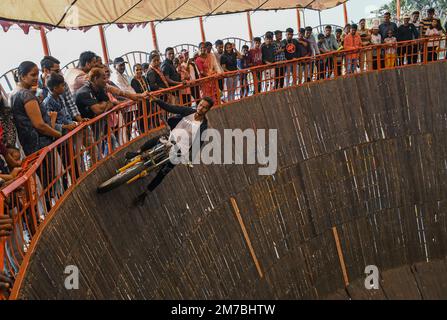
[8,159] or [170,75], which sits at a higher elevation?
[170,75]

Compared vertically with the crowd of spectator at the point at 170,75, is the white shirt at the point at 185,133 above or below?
below

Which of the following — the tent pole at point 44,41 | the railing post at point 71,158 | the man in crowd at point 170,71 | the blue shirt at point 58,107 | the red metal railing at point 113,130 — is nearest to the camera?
the red metal railing at point 113,130

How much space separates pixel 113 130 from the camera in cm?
796

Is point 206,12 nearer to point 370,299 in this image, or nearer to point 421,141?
point 421,141

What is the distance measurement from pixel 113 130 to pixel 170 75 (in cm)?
309

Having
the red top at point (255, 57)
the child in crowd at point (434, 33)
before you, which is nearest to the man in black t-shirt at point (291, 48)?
the red top at point (255, 57)

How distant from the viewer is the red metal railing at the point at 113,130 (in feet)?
15.5

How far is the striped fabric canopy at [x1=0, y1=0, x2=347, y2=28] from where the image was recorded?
1030 centimetres

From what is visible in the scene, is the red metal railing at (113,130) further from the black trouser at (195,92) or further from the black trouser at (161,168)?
the black trouser at (161,168)

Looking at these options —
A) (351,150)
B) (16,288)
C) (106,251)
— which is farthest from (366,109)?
(16,288)

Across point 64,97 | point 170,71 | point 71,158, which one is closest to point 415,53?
point 170,71

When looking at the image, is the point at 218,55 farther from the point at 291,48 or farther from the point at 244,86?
the point at 291,48

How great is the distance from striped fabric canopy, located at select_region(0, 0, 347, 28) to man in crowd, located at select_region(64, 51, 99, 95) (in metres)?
2.68

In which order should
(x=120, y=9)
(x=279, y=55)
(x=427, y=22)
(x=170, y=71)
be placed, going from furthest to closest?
Result: 1. (x=427, y=22)
2. (x=120, y=9)
3. (x=279, y=55)
4. (x=170, y=71)
